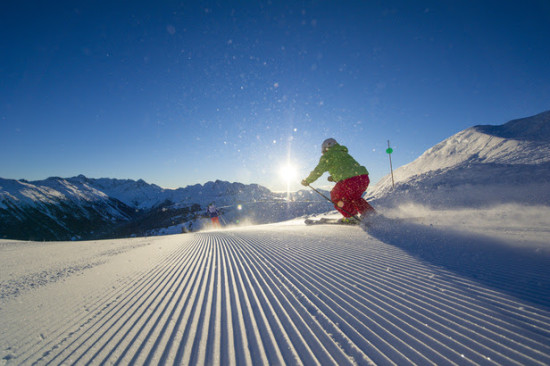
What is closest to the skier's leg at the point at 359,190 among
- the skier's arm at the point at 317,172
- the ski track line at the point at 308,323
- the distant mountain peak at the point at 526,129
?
the skier's arm at the point at 317,172

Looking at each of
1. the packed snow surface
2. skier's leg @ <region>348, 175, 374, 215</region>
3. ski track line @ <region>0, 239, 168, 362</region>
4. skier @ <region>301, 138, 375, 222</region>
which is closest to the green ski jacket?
skier @ <region>301, 138, 375, 222</region>

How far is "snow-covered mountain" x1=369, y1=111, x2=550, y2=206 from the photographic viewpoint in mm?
8836

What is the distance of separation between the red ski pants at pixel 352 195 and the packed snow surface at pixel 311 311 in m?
3.02

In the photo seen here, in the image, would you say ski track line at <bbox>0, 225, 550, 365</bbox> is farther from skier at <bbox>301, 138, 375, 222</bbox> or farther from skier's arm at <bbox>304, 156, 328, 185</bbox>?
skier's arm at <bbox>304, 156, 328, 185</bbox>

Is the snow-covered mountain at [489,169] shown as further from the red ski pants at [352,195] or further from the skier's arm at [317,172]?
the skier's arm at [317,172]

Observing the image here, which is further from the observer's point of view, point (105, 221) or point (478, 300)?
point (105, 221)

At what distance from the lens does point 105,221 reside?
128 m

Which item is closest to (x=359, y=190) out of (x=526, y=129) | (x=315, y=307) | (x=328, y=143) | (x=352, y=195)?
(x=352, y=195)

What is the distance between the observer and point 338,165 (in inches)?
282

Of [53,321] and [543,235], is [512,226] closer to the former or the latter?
[543,235]

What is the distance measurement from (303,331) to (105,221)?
164524mm

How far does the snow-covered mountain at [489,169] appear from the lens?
8.84 meters

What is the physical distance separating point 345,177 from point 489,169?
10.3 meters

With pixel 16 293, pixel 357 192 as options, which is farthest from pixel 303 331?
pixel 357 192
